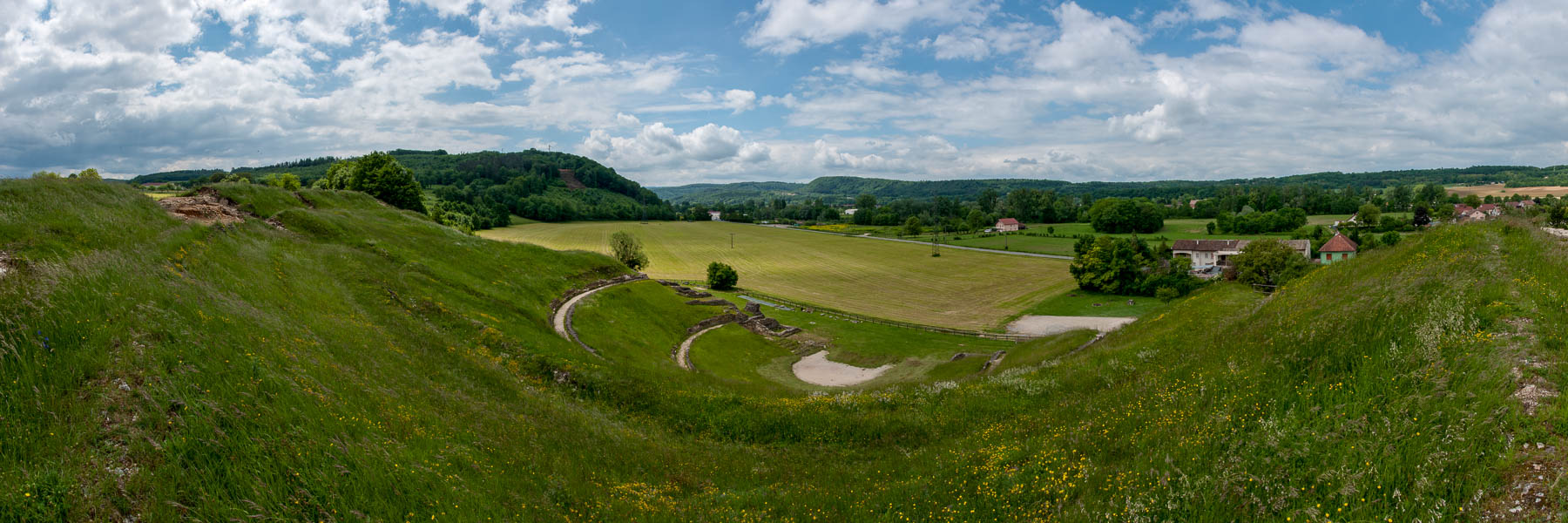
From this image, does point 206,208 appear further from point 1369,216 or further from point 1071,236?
point 1369,216

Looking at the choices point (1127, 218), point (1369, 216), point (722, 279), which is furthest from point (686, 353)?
point (1369, 216)

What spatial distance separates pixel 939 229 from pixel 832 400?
155874 millimetres

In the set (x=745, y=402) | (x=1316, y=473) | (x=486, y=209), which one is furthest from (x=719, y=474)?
(x=486, y=209)

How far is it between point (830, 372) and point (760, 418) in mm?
25691

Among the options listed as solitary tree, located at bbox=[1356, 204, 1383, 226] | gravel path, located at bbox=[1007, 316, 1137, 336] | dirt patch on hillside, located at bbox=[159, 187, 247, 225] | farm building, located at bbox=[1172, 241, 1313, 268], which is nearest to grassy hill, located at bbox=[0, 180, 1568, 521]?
dirt patch on hillside, located at bbox=[159, 187, 247, 225]

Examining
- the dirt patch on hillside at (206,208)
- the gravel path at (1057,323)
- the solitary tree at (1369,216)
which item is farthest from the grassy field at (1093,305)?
the solitary tree at (1369,216)

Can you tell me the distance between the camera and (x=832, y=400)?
71.1ft

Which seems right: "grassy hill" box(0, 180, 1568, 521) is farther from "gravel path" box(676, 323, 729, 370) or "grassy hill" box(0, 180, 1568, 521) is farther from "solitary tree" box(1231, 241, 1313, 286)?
"solitary tree" box(1231, 241, 1313, 286)

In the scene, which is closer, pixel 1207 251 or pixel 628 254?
pixel 628 254

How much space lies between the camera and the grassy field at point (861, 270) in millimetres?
77438

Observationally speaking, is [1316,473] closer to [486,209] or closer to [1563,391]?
[1563,391]

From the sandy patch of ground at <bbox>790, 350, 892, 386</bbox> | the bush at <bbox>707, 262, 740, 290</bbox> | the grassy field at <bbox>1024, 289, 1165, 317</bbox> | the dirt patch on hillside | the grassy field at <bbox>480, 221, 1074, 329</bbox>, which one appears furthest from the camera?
the bush at <bbox>707, 262, 740, 290</bbox>

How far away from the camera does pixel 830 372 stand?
45.7m

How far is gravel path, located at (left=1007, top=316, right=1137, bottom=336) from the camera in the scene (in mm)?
64250
